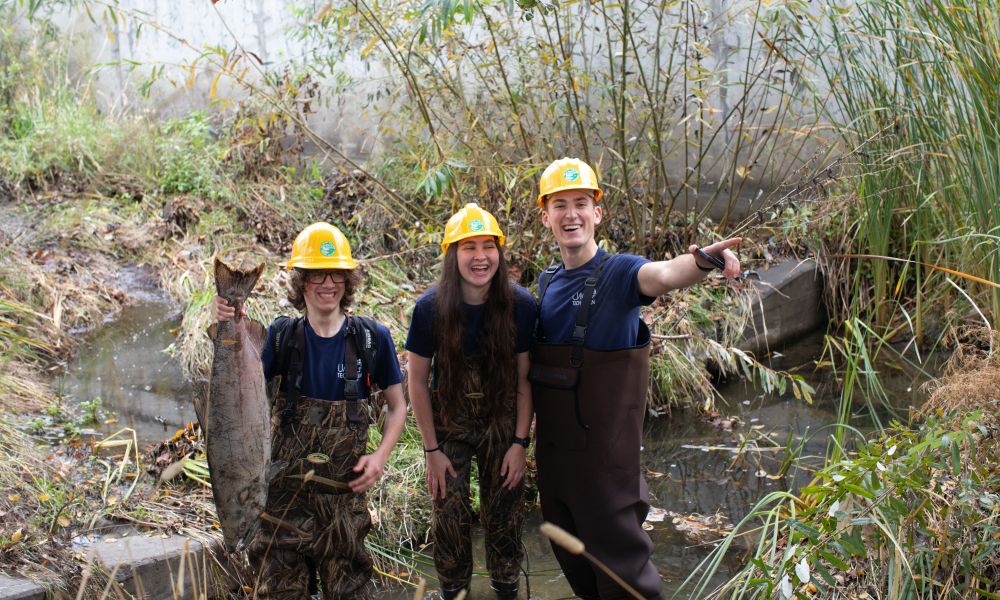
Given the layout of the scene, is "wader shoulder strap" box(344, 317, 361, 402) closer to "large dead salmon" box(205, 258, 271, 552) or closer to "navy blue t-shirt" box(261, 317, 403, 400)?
"navy blue t-shirt" box(261, 317, 403, 400)

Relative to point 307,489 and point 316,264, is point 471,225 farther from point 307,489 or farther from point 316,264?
point 307,489

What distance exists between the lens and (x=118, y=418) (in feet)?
18.9

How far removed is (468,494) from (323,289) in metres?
1.02

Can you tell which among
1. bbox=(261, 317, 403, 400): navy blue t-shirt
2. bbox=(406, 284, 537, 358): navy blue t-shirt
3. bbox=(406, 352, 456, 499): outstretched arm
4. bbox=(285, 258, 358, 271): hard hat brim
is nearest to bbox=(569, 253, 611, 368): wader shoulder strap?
bbox=(406, 284, 537, 358): navy blue t-shirt

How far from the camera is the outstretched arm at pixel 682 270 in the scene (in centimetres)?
274

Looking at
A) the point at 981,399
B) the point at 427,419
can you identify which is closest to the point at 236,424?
the point at 427,419

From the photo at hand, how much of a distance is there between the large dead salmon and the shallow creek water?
1398 mm

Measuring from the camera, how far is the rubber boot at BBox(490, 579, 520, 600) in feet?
12.1

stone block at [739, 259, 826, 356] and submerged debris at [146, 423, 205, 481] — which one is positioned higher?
stone block at [739, 259, 826, 356]

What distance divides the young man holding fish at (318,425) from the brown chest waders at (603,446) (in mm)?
635

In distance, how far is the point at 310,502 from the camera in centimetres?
329

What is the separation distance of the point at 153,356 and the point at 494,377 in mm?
4174

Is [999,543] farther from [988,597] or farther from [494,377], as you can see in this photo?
[494,377]

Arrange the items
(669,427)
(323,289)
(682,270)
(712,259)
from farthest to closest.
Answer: (669,427) < (323,289) < (682,270) < (712,259)
